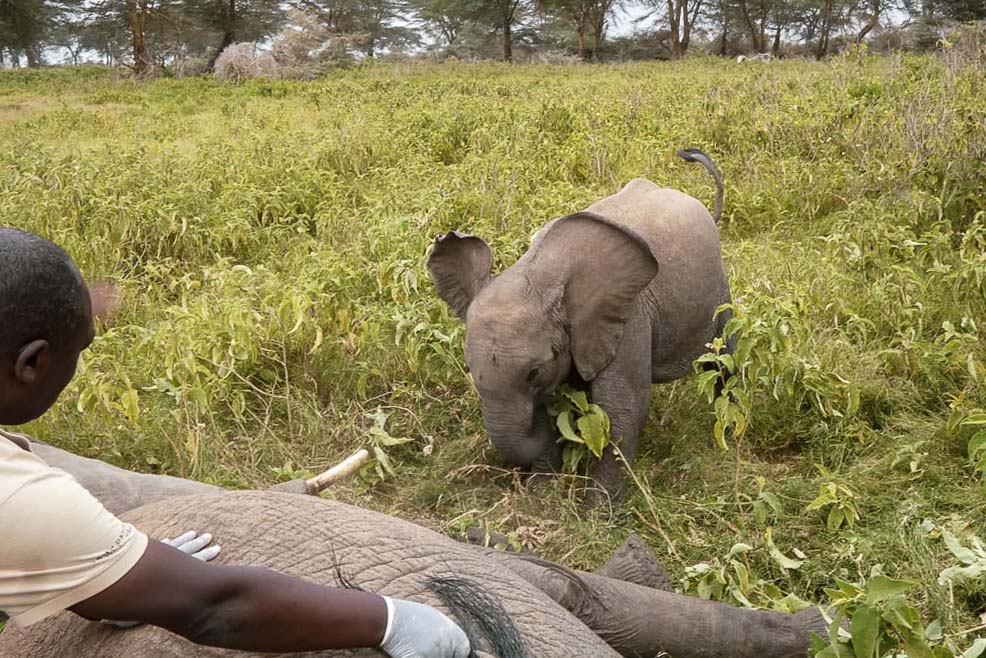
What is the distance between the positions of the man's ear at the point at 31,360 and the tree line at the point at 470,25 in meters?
22.8

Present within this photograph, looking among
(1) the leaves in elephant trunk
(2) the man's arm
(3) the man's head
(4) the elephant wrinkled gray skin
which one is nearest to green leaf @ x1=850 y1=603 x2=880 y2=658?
(4) the elephant wrinkled gray skin

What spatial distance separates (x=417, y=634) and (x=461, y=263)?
8.81 ft

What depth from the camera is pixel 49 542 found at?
4.91ft

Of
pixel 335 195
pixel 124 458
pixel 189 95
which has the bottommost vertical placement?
pixel 124 458

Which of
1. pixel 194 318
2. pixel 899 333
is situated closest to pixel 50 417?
pixel 194 318

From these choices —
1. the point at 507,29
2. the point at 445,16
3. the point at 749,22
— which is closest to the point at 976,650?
the point at 507,29

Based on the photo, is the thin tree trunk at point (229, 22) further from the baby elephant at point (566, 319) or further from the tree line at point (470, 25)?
the baby elephant at point (566, 319)

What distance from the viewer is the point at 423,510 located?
4.09m

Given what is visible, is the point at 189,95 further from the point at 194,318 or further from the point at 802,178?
the point at 194,318

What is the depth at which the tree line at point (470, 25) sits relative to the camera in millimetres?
25922

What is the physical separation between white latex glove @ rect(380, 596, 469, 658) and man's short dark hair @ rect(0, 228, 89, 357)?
0.73 meters

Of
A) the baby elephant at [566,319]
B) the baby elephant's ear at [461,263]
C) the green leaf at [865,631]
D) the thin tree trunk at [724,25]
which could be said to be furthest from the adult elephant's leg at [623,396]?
the thin tree trunk at [724,25]

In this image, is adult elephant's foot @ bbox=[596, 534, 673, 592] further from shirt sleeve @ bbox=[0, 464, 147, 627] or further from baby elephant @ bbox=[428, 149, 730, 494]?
shirt sleeve @ bbox=[0, 464, 147, 627]

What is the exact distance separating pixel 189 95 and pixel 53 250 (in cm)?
1618
